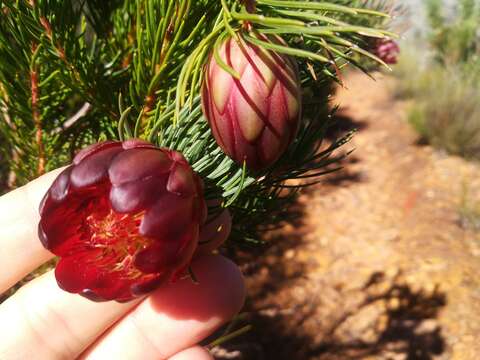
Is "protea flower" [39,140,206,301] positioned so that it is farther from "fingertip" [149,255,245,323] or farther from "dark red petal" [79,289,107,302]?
"fingertip" [149,255,245,323]

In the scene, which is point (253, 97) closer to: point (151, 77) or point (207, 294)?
point (151, 77)

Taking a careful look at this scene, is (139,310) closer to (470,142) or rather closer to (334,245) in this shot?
(334,245)

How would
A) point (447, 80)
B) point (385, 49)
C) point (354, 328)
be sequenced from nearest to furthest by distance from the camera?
point (385, 49), point (354, 328), point (447, 80)

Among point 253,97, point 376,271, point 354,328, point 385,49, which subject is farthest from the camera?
point 376,271

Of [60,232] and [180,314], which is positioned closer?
[60,232]

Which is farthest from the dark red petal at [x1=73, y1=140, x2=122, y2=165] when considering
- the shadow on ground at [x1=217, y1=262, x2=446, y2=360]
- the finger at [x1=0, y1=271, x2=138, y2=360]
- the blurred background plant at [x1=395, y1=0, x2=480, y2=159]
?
the blurred background plant at [x1=395, y1=0, x2=480, y2=159]

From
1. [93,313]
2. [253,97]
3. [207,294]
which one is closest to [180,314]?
[207,294]

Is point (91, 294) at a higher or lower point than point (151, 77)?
lower

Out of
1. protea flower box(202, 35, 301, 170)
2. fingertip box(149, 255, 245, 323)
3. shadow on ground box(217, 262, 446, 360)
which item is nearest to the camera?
protea flower box(202, 35, 301, 170)
